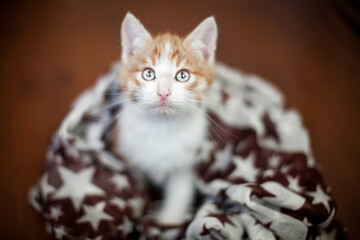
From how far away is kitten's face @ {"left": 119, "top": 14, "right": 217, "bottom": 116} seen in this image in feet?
3.15

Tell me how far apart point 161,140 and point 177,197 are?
289mm

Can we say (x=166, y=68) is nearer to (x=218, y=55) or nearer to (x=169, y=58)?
(x=169, y=58)

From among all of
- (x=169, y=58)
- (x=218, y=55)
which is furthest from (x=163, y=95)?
(x=218, y=55)

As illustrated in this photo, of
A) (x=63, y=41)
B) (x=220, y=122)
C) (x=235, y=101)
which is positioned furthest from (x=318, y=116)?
(x=63, y=41)

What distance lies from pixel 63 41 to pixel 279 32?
149 cm

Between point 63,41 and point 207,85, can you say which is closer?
point 207,85

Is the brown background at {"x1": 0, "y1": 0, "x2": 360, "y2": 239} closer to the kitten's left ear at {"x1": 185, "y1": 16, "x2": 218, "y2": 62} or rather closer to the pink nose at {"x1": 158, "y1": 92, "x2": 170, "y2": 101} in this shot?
the kitten's left ear at {"x1": 185, "y1": 16, "x2": 218, "y2": 62}

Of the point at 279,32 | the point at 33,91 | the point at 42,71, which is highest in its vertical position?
the point at 279,32

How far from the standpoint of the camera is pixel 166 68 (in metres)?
0.98

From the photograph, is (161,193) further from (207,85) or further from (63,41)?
(63,41)

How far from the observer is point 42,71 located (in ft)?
5.95

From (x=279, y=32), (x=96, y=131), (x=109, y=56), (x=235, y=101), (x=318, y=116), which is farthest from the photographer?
(x=279, y=32)

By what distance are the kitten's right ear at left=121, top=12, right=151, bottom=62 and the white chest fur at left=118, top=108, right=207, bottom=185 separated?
0.77ft

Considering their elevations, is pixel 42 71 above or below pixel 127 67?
below
